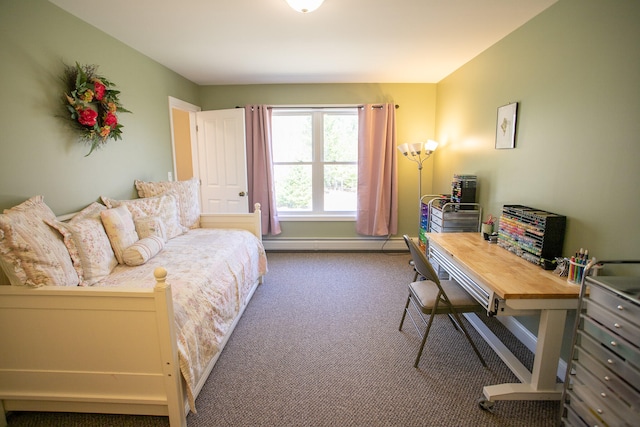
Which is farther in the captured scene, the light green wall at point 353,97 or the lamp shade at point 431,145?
the light green wall at point 353,97

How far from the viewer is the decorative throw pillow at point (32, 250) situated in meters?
1.42

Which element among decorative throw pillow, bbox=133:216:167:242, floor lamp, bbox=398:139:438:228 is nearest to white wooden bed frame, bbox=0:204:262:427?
decorative throw pillow, bbox=133:216:167:242

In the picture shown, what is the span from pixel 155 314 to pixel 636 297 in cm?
194

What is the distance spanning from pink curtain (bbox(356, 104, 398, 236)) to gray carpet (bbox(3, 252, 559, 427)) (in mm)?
1420

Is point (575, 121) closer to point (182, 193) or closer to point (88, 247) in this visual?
point (88, 247)

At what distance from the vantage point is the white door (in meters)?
3.81

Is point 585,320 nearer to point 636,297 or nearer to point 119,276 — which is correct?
point 636,297

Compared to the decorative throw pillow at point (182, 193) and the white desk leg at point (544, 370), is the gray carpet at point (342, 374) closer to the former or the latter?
the white desk leg at point (544, 370)

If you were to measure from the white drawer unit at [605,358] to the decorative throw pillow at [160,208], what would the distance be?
2.85 meters

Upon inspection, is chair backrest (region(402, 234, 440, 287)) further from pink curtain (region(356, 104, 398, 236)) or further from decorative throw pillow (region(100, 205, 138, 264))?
pink curtain (region(356, 104, 398, 236))

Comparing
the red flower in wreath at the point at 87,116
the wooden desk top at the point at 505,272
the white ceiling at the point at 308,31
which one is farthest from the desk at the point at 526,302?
the red flower in wreath at the point at 87,116

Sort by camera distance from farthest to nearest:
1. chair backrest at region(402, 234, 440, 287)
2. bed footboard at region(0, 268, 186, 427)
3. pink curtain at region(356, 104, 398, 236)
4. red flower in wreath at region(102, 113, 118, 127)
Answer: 1. pink curtain at region(356, 104, 398, 236)
2. red flower in wreath at region(102, 113, 118, 127)
3. chair backrest at region(402, 234, 440, 287)
4. bed footboard at region(0, 268, 186, 427)

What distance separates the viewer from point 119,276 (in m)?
1.87

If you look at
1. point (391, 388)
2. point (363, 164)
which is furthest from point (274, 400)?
point (363, 164)
